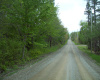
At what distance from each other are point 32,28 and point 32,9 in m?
1.92

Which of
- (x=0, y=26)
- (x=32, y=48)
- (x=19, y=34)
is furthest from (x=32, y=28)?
(x=32, y=48)

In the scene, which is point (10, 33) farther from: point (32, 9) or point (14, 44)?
point (32, 9)

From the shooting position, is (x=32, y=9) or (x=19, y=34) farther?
(x=19, y=34)

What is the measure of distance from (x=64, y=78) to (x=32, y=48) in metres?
8.76

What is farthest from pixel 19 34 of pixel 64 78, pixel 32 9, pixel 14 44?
pixel 64 78

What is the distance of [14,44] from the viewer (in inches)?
343

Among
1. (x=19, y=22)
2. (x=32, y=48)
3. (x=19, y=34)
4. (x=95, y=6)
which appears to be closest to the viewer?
(x=19, y=22)

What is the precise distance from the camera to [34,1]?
815 centimetres

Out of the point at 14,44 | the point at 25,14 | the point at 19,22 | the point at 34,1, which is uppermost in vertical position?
the point at 34,1

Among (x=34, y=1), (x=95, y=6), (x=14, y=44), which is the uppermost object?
(x=95, y=6)

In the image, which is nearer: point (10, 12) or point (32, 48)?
point (10, 12)

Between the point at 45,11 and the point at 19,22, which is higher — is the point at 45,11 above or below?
above

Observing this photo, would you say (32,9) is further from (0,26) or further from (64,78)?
(64,78)

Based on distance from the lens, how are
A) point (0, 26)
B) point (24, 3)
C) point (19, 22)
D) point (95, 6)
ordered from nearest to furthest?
1. point (0, 26)
2. point (24, 3)
3. point (19, 22)
4. point (95, 6)
